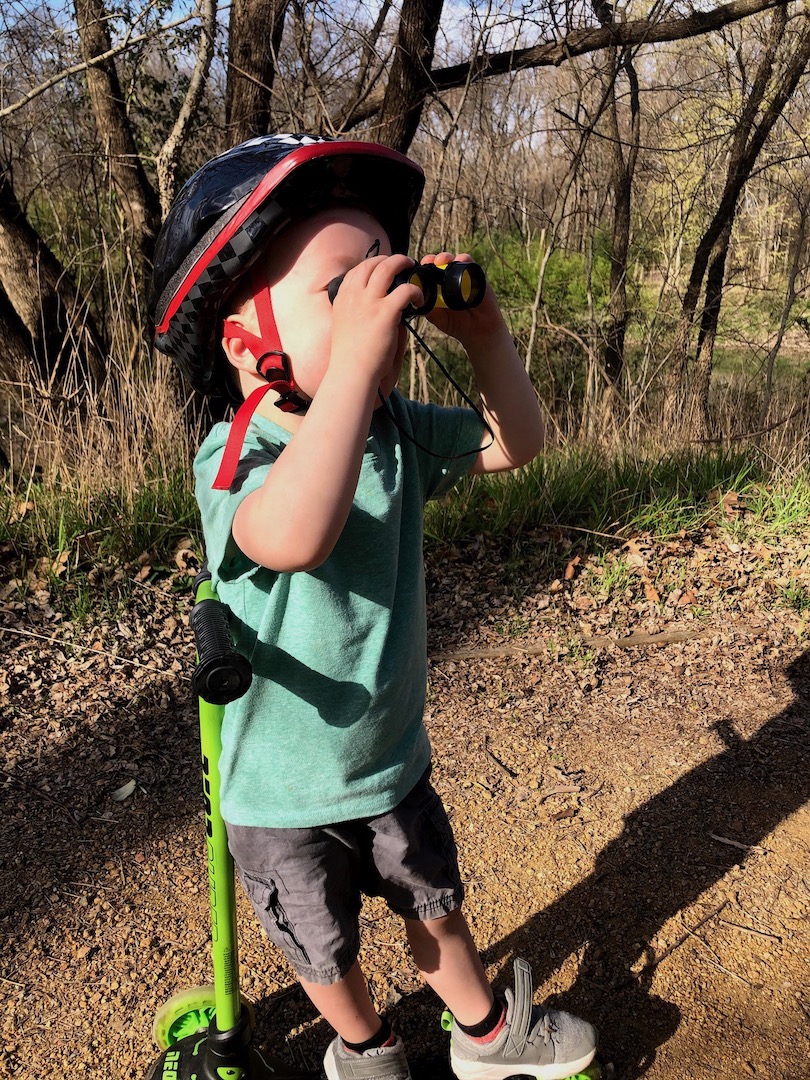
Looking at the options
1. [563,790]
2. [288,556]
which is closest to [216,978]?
[288,556]

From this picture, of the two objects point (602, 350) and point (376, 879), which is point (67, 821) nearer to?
point (376, 879)

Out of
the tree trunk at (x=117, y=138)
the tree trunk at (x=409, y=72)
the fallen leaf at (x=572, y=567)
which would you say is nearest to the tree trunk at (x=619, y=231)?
the tree trunk at (x=409, y=72)

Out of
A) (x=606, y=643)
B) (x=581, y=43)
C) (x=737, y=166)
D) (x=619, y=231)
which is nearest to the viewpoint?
(x=606, y=643)

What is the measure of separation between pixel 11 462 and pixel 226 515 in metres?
3.19

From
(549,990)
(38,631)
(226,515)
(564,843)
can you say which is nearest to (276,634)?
(226,515)

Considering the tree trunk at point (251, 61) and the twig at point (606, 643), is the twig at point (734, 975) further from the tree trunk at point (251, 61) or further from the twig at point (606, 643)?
the tree trunk at point (251, 61)

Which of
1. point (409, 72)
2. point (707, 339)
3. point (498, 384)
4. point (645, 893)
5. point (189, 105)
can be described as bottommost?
point (645, 893)

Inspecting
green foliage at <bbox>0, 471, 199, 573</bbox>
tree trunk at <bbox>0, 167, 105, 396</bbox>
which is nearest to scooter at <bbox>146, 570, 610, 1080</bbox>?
green foliage at <bbox>0, 471, 199, 573</bbox>

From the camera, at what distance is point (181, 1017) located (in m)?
1.79

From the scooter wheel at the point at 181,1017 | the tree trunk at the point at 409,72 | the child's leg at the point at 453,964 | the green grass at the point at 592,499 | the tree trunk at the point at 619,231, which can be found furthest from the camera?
the tree trunk at the point at 619,231

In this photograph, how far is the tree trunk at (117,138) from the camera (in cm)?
469

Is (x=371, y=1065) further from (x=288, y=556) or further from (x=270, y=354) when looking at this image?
(x=270, y=354)

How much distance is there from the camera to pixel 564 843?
246 cm

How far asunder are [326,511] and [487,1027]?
3.68 ft
